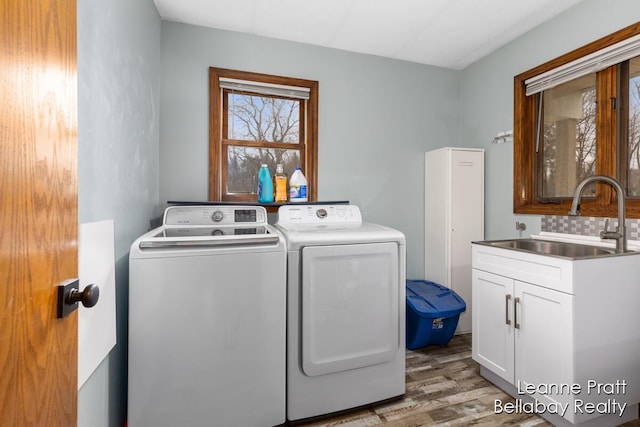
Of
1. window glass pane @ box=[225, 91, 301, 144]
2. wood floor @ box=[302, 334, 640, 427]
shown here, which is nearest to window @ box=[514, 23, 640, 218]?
wood floor @ box=[302, 334, 640, 427]

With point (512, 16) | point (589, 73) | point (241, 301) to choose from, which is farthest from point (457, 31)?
point (241, 301)

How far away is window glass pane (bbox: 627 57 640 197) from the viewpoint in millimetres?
1869

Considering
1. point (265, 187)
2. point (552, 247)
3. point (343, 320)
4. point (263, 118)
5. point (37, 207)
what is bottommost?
point (343, 320)

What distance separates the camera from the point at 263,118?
262cm

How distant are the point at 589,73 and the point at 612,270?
4.34ft

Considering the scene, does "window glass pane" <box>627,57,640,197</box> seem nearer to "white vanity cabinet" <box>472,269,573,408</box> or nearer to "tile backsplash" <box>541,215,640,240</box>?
"tile backsplash" <box>541,215,640,240</box>

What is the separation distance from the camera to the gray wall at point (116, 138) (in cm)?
115

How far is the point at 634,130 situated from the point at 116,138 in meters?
2.86

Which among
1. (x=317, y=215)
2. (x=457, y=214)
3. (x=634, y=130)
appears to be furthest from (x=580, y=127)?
(x=317, y=215)

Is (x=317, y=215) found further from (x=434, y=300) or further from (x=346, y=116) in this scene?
(x=434, y=300)

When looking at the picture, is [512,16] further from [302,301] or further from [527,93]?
[302,301]

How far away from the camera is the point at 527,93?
7.97 feet

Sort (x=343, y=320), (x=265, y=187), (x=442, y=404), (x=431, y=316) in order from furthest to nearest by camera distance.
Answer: (x=265, y=187) < (x=431, y=316) < (x=442, y=404) < (x=343, y=320)

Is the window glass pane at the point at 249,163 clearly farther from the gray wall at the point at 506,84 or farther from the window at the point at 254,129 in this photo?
the gray wall at the point at 506,84
